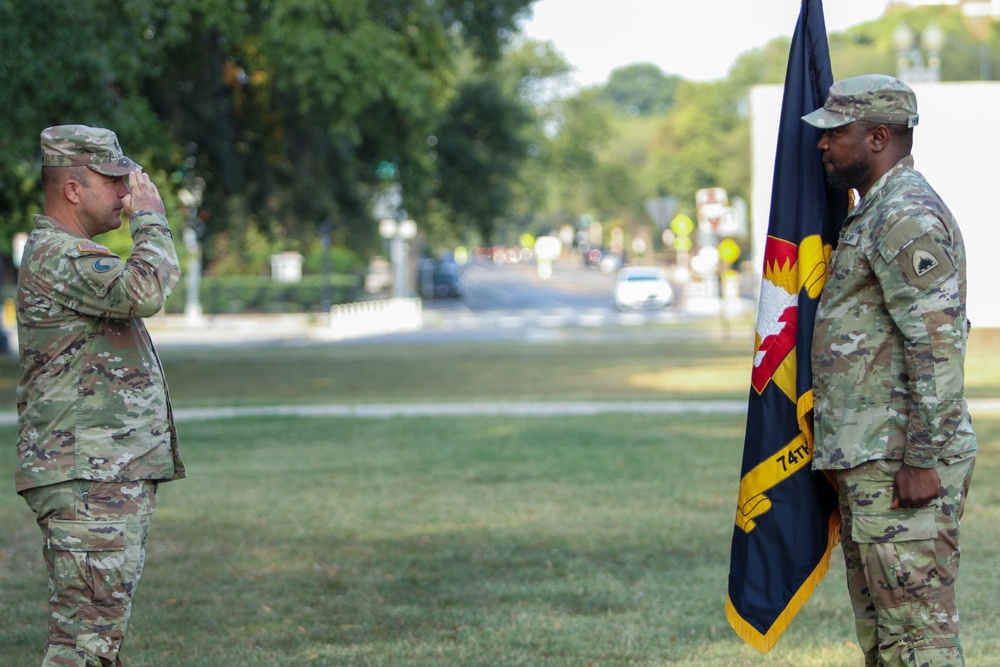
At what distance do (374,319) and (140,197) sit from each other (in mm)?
35772

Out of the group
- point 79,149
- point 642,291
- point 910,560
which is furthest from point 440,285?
point 910,560

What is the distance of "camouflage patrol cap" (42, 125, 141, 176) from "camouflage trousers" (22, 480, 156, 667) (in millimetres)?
Answer: 1045

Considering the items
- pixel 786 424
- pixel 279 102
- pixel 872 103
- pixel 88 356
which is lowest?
pixel 786 424

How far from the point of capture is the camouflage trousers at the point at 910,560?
3.84m

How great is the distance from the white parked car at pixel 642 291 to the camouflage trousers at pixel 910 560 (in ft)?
158

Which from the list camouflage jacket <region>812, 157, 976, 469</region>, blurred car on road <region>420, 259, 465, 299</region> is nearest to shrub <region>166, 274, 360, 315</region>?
blurred car on road <region>420, 259, 465, 299</region>

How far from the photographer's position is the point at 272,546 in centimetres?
775

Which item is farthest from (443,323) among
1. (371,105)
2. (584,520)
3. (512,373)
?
(584,520)

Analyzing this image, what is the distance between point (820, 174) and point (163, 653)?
3506 mm

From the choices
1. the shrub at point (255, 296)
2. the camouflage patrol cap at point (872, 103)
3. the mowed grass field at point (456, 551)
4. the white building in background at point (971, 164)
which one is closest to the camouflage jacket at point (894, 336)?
the camouflage patrol cap at point (872, 103)

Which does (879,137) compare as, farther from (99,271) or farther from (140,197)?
(99,271)

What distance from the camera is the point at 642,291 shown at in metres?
52.0

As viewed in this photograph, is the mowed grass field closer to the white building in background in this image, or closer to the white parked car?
the white building in background

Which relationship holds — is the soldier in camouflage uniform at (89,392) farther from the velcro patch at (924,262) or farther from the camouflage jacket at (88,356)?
the velcro patch at (924,262)
